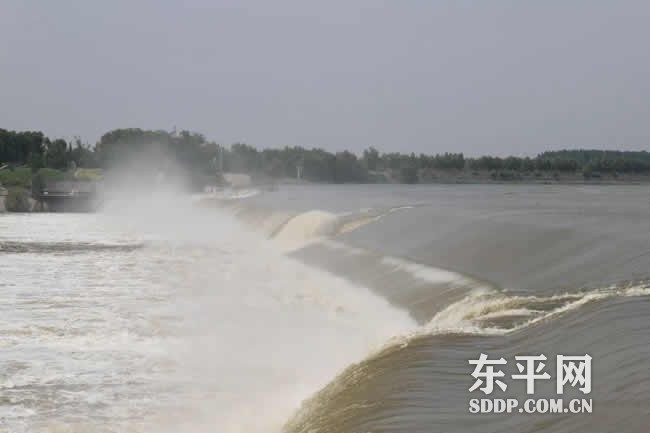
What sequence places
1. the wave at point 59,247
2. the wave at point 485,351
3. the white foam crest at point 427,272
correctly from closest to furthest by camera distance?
the wave at point 485,351, the white foam crest at point 427,272, the wave at point 59,247

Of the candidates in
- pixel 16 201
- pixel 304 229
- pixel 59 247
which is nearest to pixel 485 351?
pixel 304 229

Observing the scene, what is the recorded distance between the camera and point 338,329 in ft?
49.6

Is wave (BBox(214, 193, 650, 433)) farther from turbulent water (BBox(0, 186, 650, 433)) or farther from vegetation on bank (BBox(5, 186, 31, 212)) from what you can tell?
vegetation on bank (BBox(5, 186, 31, 212))

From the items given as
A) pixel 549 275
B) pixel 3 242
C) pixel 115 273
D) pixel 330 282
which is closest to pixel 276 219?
pixel 3 242

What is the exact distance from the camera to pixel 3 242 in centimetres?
3666

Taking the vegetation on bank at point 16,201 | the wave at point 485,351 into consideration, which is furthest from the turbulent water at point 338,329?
the vegetation on bank at point 16,201

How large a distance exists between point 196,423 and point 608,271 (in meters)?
6.36

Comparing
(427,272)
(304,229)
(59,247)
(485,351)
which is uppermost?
(485,351)

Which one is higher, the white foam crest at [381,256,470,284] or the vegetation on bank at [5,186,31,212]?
the white foam crest at [381,256,470,284]

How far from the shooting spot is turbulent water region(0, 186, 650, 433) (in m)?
8.40

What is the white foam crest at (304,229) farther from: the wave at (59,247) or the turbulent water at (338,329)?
the wave at (59,247)

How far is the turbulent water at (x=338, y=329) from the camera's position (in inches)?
331

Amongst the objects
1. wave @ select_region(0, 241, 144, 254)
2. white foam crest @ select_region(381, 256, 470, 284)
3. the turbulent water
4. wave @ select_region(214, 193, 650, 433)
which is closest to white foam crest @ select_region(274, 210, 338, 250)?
the turbulent water

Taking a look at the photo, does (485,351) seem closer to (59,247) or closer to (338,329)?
(338,329)
